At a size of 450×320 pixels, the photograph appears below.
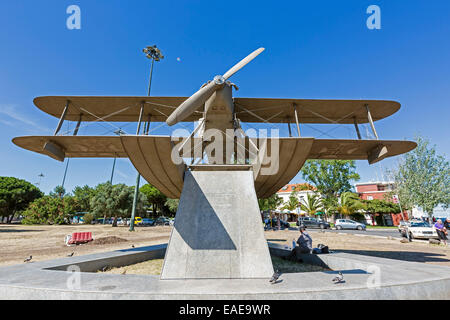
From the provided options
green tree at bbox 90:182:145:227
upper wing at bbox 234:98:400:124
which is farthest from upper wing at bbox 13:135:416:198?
green tree at bbox 90:182:145:227

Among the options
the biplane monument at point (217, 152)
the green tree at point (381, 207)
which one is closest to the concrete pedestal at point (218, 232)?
the biplane monument at point (217, 152)

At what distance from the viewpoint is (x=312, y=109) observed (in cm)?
1090

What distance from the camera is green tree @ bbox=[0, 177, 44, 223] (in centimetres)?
4453

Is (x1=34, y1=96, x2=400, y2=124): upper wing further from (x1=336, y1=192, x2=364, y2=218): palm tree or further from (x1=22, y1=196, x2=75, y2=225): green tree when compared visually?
(x1=22, y1=196, x2=75, y2=225): green tree

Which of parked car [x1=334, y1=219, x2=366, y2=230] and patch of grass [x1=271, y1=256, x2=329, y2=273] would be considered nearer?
patch of grass [x1=271, y1=256, x2=329, y2=273]

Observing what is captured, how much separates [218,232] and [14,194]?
2432 inches

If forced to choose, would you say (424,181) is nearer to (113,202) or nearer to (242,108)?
(242,108)

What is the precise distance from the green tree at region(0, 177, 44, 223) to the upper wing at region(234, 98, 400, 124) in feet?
195

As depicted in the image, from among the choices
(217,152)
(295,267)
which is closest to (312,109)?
(217,152)

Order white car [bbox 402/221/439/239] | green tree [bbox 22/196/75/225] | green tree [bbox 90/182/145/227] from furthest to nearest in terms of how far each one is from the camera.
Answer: green tree [bbox 22/196/75/225]
green tree [bbox 90/182/145/227]
white car [bbox 402/221/439/239]

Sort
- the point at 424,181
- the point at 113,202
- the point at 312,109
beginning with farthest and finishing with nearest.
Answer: the point at 113,202
the point at 424,181
the point at 312,109
